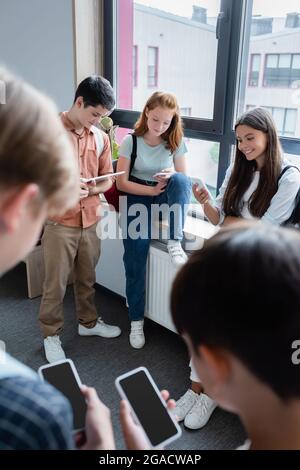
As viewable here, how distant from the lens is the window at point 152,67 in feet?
8.34

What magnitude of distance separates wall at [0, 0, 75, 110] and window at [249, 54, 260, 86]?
120 centimetres

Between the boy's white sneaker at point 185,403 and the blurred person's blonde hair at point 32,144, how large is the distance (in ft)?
5.06

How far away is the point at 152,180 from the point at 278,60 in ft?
2.71

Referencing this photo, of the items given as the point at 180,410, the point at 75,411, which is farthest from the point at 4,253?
the point at 180,410

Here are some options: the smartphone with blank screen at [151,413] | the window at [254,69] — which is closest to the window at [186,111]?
the window at [254,69]

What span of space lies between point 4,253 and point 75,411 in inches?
19.5

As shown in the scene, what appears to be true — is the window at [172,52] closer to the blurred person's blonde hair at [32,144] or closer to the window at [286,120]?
the window at [286,120]

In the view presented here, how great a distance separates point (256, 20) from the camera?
2029 millimetres

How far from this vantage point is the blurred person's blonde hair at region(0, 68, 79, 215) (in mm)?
512

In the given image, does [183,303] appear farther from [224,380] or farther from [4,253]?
[4,253]

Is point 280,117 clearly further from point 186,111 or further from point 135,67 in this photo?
point 135,67

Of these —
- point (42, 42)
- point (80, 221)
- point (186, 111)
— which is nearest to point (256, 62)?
→ point (186, 111)

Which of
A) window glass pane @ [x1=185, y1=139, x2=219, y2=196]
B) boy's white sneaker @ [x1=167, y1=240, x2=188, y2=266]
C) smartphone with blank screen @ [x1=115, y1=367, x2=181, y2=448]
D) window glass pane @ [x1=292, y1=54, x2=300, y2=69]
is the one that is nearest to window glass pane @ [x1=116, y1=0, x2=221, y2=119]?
window glass pane @ [x1=185, y1=139, x2=219, y2=196]
